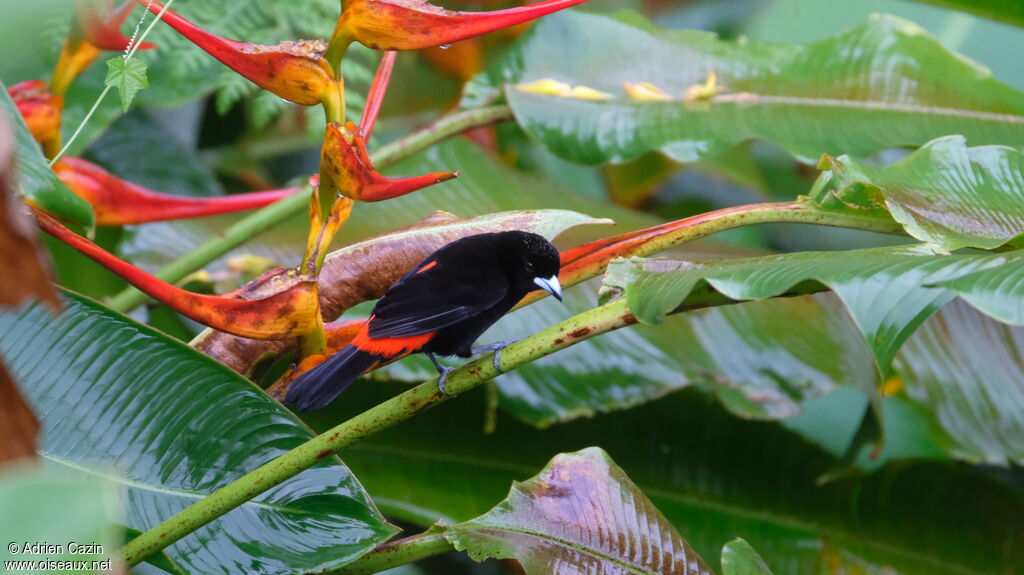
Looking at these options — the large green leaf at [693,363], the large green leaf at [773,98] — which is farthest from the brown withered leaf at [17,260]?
the large green leaf at [773,98]

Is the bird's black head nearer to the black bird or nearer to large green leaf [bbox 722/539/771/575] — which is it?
the black bird

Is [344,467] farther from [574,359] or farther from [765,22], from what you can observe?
[765,22]

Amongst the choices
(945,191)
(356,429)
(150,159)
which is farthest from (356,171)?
(150,159)

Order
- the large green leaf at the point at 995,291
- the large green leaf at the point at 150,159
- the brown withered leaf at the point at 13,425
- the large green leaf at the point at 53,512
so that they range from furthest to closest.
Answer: the large green leaf at the point at 150,159, the large green leaf at the point at 995,291, the brown withered leaf at the point at 13,425, the large green leaf at the point at 53,512

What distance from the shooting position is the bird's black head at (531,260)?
985 millimetres

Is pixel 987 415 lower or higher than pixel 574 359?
lower

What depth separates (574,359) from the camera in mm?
1317

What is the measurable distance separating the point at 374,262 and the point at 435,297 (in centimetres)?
8

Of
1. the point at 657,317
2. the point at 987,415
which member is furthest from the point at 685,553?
the point at 987,415

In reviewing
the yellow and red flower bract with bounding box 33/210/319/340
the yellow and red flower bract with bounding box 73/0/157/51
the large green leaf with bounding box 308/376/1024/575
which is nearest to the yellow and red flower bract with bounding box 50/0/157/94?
the yellow and red flower bract with bounding box 73/0/157/51

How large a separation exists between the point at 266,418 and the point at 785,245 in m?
1.27

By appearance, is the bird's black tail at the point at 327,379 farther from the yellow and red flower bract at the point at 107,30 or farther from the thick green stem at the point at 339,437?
the yellow and red flower bract at the point at 107,30

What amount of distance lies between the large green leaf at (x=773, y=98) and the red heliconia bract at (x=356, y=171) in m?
0.59

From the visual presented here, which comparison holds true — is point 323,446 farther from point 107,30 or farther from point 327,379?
point 107,30
